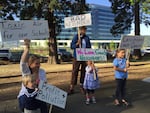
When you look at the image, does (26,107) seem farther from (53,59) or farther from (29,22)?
(53,59)

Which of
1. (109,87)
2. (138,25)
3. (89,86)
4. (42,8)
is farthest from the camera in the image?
(138,25)

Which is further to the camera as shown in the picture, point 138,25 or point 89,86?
point 138,25

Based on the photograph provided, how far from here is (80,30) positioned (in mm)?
10938

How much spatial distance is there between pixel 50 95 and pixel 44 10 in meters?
24.5

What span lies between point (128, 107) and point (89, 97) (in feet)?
3.43

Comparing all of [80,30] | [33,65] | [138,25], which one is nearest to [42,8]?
[138,25]

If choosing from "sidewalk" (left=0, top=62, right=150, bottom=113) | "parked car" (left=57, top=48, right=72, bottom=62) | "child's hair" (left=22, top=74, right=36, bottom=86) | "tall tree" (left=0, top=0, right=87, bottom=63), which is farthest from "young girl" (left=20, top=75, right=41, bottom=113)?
"parked car" (left=57, top=48, right=72, bottom=62)

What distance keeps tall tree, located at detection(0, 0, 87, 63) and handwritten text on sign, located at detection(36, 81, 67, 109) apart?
73.0ft

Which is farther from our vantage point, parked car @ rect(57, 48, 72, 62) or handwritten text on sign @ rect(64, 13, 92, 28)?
parked car @ rect(57, 48, 72, 62)

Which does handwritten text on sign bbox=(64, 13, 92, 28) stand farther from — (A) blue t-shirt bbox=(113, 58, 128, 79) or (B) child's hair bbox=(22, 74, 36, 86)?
(B) child's hair bbox=(22, 74, 36, 86)

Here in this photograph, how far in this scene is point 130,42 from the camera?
11.2 metres

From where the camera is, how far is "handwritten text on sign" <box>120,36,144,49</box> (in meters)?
11.0

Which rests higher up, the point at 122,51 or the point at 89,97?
the point at 122,51

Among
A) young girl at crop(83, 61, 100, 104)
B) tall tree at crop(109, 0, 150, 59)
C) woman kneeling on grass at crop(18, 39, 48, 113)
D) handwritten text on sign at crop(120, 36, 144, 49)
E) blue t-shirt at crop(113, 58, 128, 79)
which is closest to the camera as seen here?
woman kneeling on grass at crop(18, 39, 48, 113)
